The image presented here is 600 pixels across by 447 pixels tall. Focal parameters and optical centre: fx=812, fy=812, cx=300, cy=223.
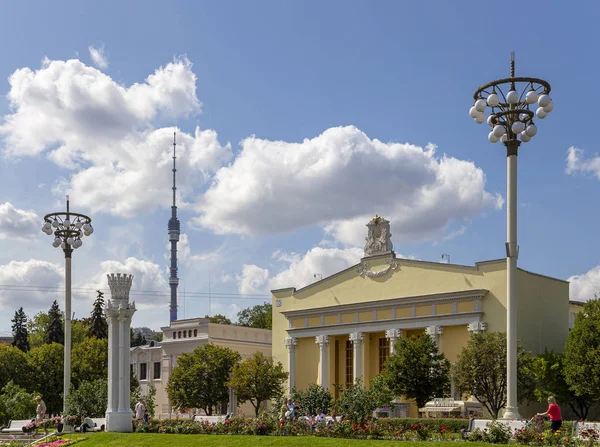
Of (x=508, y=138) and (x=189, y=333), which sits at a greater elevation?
(x=508, y=138)

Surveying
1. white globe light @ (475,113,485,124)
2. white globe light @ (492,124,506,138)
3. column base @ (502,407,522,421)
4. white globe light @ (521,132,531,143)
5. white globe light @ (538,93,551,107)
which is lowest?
column base @ (502,407,522,421)

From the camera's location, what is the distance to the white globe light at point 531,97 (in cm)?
2581

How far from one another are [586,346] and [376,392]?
16.2 metres

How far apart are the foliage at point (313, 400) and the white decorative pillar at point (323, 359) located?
13.0 meters

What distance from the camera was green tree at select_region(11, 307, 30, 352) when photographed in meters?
97.1

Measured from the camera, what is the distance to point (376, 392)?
3569 centimetres

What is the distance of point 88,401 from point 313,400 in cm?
1366

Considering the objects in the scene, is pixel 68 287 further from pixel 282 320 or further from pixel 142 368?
pixel 142 368

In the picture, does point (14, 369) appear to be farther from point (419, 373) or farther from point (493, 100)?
point (493, 100)

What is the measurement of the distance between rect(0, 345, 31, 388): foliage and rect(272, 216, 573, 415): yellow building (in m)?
21.3

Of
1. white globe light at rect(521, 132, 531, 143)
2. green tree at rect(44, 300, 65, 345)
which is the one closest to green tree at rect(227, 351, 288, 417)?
green tree at rect(44, 300, 65, 345)

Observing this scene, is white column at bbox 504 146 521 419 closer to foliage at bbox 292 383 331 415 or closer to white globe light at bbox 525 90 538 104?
white globe light at bbox 525 90 538 104

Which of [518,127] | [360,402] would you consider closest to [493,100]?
[518,127]

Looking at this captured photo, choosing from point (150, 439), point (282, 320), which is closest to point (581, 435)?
point (150, 439)
